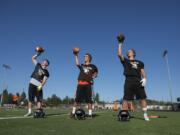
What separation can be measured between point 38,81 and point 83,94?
1930mm

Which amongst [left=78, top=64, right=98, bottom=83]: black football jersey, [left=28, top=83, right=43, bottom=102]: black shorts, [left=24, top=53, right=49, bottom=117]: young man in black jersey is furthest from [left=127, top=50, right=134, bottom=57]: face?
[left=28, top=83, right=43, bottom=102]: black shorts

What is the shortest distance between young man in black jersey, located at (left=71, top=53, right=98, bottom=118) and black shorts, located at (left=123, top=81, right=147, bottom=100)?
1.36m

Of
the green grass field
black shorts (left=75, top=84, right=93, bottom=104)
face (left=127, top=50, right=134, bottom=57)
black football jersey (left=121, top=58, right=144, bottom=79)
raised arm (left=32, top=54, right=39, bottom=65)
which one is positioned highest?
raised arm (left=32, top=54, right=39, bottom=65)

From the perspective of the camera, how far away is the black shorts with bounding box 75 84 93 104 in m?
8.90

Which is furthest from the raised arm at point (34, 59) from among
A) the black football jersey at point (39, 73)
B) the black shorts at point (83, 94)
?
the black shorts at point (83, 94)

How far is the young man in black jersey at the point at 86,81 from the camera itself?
8.91m

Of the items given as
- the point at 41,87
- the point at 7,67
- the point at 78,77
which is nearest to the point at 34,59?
the point at 41,87

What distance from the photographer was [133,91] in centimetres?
816

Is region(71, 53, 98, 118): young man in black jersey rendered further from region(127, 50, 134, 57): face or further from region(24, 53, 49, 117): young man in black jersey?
region(24, 53, 49, 117): young man in black jersey

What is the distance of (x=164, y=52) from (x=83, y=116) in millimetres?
50087

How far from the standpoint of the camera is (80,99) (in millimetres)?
8906

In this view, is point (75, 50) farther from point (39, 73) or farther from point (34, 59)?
point (34, 59)

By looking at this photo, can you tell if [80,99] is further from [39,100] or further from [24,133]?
[24,133]

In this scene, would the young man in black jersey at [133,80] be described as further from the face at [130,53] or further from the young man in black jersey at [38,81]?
the young man in black jersey at [38,81]
